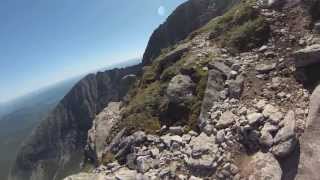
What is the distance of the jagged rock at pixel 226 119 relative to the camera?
18.3m

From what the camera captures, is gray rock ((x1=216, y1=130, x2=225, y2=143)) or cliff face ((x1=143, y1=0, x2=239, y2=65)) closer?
gray rock ((x1=216, y1=130, x2=225, y2=143))

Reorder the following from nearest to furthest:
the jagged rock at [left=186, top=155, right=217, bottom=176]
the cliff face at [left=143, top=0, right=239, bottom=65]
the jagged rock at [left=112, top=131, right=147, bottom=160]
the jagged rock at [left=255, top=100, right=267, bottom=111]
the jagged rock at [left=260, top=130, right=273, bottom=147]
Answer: the jagged rock at [left=260, top=130, right=273, bottom=147]
the jagged rock at [left=186, top=155, right=217, bottom=176]
the jagged rock at [left=255, top=100, right=267, bottom=111]
the jagged rock at [left=112, top=131, right=147, bottom=160]
the cliff face at [left=143, top=0, right=239, bottom=65]

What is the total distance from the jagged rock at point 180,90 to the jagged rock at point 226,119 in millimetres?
4389

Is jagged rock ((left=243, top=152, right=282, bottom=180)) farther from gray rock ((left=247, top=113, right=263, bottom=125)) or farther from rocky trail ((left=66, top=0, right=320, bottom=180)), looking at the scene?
gray rock ((left=247, top=113, right=263, bottom=125))

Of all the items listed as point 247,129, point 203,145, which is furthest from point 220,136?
point 247,129

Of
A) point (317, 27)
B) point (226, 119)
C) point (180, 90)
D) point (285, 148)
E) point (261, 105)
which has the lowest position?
point (285, 148)

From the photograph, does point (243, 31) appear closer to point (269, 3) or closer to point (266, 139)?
point (269, 3)

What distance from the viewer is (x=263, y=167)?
50.5 ft

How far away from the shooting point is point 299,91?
18047 mm

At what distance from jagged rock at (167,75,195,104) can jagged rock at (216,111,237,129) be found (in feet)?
14.4

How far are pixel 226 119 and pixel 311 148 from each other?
4.70 m

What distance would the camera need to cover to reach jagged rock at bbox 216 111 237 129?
18.3 m

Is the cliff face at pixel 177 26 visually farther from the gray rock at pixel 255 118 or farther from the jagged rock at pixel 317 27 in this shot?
the gray rock at pixel 255 118

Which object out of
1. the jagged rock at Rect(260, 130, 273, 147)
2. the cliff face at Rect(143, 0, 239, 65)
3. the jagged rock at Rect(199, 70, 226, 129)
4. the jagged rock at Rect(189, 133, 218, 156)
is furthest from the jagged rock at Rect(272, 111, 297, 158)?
the cliff face at Rect(143, 0, 239, 65)
